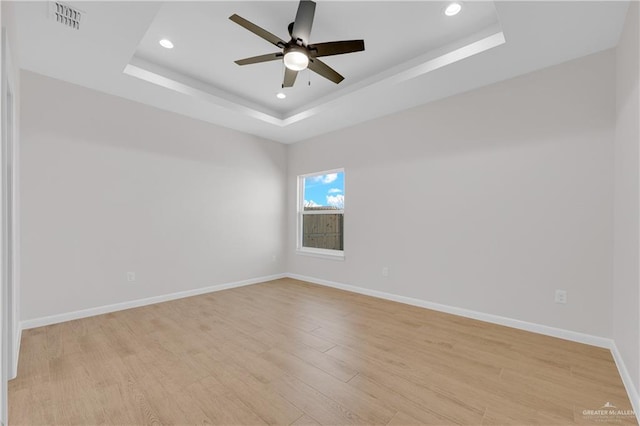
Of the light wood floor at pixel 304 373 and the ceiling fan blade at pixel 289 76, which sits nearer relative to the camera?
the light wood floor at pixel 304 373

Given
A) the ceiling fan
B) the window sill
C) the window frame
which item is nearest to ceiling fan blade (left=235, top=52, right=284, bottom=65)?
the ceiling fan

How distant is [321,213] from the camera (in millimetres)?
5059

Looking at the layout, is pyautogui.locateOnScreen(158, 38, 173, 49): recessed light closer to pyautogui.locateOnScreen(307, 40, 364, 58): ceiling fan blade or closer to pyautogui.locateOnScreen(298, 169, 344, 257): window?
pyautogui.locateOnScreen(307, 40, 364, 58): ceiling fan blade

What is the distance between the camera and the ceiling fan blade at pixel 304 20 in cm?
200

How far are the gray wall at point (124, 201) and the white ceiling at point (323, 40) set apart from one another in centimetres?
36

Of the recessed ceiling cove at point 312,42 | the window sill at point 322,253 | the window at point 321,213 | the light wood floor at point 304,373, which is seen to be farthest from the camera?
the window at point 321,213

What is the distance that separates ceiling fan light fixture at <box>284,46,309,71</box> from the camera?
7.36 feet

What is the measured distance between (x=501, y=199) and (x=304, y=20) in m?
2.64

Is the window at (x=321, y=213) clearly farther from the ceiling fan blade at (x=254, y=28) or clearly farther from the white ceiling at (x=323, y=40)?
the ceiling fan blade at (x=254, y=28)

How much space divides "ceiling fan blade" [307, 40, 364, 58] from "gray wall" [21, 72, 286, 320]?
2.64 m

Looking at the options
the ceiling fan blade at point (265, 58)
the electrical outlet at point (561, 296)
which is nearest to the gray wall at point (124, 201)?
the ceiling fan blade at point (265, 58)

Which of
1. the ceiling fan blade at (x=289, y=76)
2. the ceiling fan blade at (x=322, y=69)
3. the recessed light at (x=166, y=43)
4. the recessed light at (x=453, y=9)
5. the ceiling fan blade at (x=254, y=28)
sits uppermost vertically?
the recessed light at (x=453, y=9)

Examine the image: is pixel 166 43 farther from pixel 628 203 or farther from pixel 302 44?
pixel 628 203

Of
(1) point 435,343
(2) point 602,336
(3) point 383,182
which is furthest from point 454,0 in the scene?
(2) point 602,336
